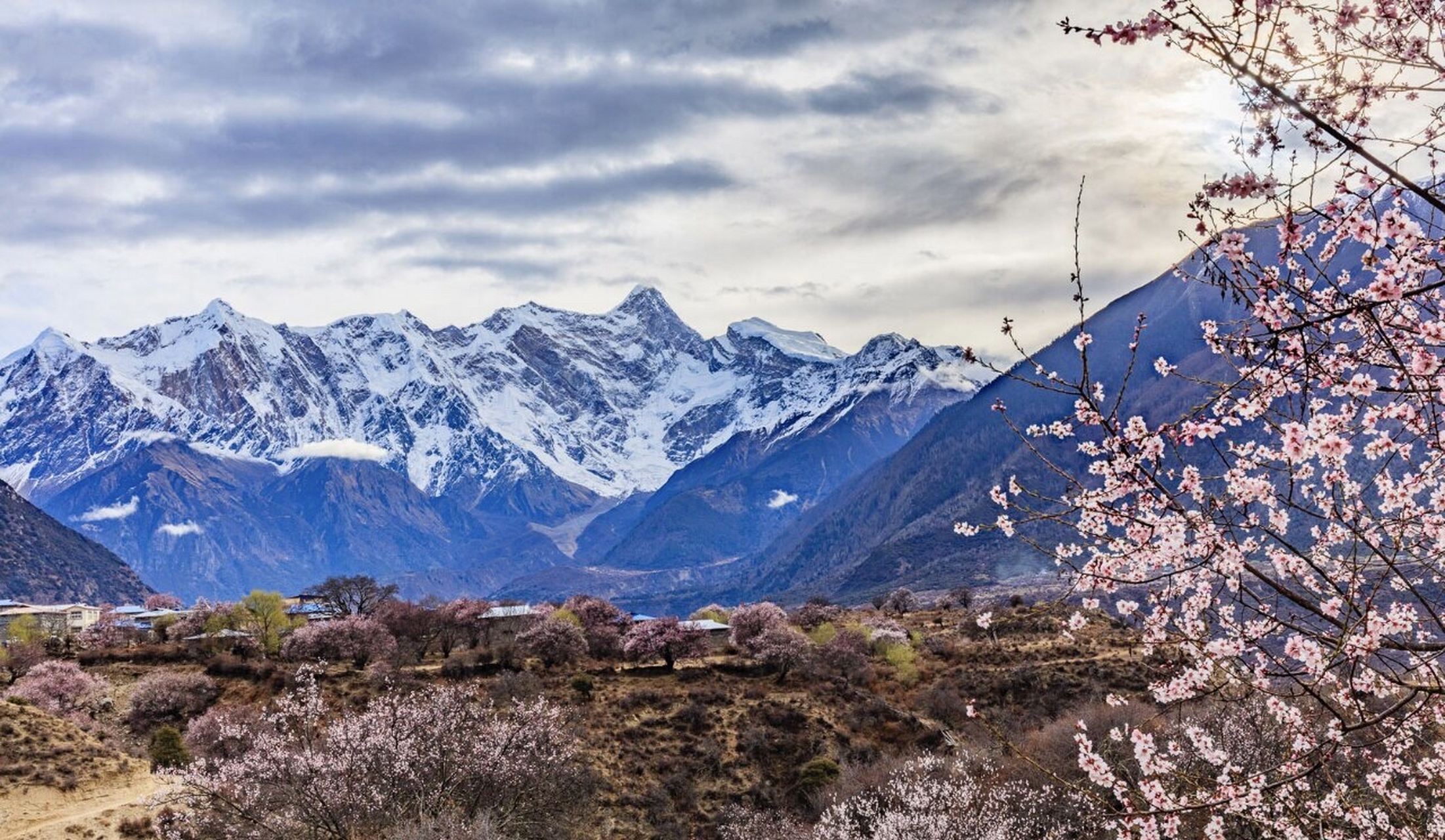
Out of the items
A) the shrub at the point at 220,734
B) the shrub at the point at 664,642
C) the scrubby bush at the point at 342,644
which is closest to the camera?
the shrub at the point at 220,734

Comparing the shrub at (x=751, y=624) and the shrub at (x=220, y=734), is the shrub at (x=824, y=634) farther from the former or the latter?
the shrub at (x=220, y=734)

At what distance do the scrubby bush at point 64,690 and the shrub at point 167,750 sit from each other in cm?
674

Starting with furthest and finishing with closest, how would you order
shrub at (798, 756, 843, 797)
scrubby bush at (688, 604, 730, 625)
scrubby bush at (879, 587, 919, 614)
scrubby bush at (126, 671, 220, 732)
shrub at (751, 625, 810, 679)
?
scrubby bush at (879, 587, 919, 614) < scrubby bush at (688, 604, 730, 625) < shrub at (751, 625, 810, 679) < scrubby bush at (126, 671, 220, 732) < shrub at (798, 756, 843, 797)

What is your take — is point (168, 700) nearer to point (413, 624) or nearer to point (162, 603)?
point (413, 624)

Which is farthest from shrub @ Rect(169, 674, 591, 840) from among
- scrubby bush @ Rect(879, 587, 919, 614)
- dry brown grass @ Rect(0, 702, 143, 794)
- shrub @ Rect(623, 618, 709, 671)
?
scrubby bush @ Rect(879, 587, 919, 614)

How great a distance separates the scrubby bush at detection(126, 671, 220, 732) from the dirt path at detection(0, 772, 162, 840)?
17265 mm

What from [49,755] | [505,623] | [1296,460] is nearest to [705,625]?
[505,623]

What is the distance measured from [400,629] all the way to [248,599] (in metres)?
16.4

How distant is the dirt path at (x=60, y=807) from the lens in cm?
3195

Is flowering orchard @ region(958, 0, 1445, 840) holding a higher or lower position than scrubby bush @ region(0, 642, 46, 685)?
higher

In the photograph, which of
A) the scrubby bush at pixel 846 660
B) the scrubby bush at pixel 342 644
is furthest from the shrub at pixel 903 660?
the scrubby bush at pixel 342 644

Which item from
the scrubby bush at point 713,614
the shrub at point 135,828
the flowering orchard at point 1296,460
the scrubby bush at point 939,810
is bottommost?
the scrubby bush at point 939,810

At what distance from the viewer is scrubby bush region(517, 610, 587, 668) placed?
70.2m

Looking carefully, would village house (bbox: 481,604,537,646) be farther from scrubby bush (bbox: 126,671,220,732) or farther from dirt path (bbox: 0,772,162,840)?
dirt path (bbox: 0,772,162,840)
